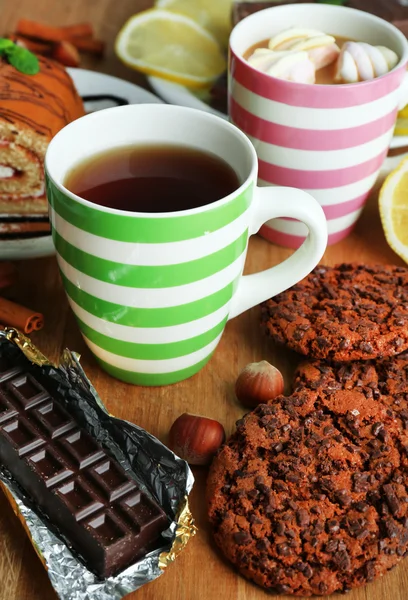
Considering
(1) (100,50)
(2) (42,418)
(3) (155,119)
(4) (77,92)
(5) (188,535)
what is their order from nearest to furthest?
(5) (188,535)
(2) (42,418)
(3) (155,119)
(4) (77,92)
(1) (100,50)

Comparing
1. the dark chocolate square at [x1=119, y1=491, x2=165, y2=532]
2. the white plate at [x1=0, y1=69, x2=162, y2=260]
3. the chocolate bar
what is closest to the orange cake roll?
the white plate at [x1=0, y1=69, x2=162, y2=260]

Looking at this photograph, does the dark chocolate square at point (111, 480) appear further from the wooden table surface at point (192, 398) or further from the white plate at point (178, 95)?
the white plate at point (178, 95)

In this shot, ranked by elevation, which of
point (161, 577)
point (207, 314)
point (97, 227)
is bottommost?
point (161, 577)

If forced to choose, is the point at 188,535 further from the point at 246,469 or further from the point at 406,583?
the point at 406,583

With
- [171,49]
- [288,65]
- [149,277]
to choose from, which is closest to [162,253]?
[149,277]

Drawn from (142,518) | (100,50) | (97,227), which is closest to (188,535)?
(142,518)

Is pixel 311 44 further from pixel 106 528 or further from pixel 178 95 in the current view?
pixel 106 528

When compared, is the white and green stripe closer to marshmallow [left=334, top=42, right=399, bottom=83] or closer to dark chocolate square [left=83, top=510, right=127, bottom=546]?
dark chocolate square [left=83, top=510, right=127, bottom=546]
